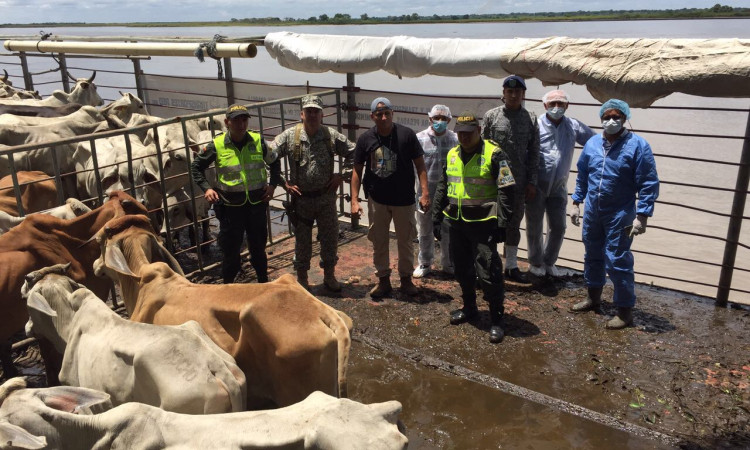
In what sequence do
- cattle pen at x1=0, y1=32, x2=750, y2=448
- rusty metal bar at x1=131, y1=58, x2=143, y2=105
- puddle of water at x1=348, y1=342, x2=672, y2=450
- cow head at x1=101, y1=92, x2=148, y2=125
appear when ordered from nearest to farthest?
puddle of water at x1=348, y1=342, x2=672, y2=450, cattle pen at x1=0, y1=32, x2=750, y2=448, cow head at x1=101, y1=92, x2=148, y2=125, rusty metal bar at x1=131, y1=58, x2=143, y2=105

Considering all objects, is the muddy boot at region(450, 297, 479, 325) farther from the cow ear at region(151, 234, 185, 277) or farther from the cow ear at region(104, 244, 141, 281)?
the cow ear at region(104, 244, 141, 281)

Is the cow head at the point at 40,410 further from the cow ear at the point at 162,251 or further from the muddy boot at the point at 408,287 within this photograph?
the muddy boot at the point at 408,287

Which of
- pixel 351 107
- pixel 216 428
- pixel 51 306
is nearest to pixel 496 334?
pixel 216 428

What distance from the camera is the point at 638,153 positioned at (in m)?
5.16

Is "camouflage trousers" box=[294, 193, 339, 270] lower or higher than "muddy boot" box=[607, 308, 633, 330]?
higher

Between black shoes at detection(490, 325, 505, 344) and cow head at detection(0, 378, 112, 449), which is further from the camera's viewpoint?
black shoes at detection(490, 325, 505, 344)

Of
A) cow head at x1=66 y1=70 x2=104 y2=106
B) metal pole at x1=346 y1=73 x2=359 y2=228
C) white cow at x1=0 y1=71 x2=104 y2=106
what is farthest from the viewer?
cow head at x1=66 y1=70 x2=104 y2=106

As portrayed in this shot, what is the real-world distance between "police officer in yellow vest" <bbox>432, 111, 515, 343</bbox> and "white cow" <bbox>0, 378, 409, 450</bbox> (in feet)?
9.24

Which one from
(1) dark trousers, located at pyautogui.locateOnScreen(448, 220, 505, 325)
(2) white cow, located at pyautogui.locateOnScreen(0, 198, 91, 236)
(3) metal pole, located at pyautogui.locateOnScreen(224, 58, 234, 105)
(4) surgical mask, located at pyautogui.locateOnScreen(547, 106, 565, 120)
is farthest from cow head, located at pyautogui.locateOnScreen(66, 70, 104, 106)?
(4) surgical mask, located at pyautogui.locateOnScreen(547, 106, 565, 120)

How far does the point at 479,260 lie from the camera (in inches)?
209

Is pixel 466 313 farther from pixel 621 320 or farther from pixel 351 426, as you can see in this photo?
pixel 351 426

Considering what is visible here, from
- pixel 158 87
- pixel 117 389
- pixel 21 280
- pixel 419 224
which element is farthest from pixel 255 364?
pixel 158 87

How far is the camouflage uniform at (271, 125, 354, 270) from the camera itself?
6008 mm

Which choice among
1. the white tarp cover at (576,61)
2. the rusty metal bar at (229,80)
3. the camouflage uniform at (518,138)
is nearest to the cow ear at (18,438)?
the camouflage uniform at (518,138)
